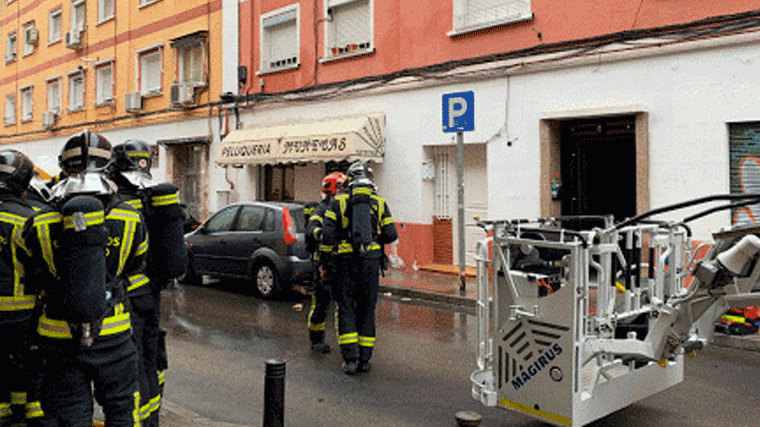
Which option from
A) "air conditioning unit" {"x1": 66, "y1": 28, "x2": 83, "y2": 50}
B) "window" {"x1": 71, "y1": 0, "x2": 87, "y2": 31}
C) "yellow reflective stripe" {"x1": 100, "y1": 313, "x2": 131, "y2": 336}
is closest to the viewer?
"yellow reflective stripe" {"x1": 100, "y1": 313, "x2": 131, "y2": 336}

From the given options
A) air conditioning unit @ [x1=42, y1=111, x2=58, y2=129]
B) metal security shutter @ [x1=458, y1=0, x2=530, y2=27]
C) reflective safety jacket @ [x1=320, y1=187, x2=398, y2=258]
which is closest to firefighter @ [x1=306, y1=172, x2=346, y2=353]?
reflective safety jacket @ [x1=320, y1=187, x2=398, y2=258]

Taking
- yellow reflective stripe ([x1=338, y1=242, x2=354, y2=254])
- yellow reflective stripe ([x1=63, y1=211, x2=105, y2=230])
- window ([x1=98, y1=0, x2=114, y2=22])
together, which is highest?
window ([x1=98, y1=0, x2=114, y2=22])

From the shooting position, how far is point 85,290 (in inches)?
120

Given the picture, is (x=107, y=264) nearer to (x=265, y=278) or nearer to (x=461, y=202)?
(x=265, y=278)

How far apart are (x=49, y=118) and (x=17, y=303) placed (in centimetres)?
2369

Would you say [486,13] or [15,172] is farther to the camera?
[486,13]

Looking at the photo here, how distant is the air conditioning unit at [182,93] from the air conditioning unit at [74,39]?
22.4 feet

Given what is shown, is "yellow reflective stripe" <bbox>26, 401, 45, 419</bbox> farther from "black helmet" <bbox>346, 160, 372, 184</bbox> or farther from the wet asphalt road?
"black helmet" <bbox>346, 160, 372, 184</bbox>

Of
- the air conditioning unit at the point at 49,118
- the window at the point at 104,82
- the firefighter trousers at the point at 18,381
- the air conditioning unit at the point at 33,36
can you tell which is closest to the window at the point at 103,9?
the window at the point at 104,82

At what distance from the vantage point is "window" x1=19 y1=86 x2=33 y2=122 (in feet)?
88.6

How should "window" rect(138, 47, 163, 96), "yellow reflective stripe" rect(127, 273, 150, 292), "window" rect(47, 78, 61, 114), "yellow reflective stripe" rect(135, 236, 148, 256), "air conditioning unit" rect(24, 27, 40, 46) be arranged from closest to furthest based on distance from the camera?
"yellow reflective stripe" rect(135, 236, 148, 256)
"yellow reflective stripe" rect(127, 273, 150, 292)
"window" rect(138, 47, 163, 96)
"window" rect(47, 78, 61, 114)
"air conditioning unit" rect(24, 27, 40, 46)

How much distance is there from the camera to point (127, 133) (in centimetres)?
2125

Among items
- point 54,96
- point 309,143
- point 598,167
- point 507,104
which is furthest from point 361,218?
point 54,96

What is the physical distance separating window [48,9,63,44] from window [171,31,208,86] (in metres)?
8.58
